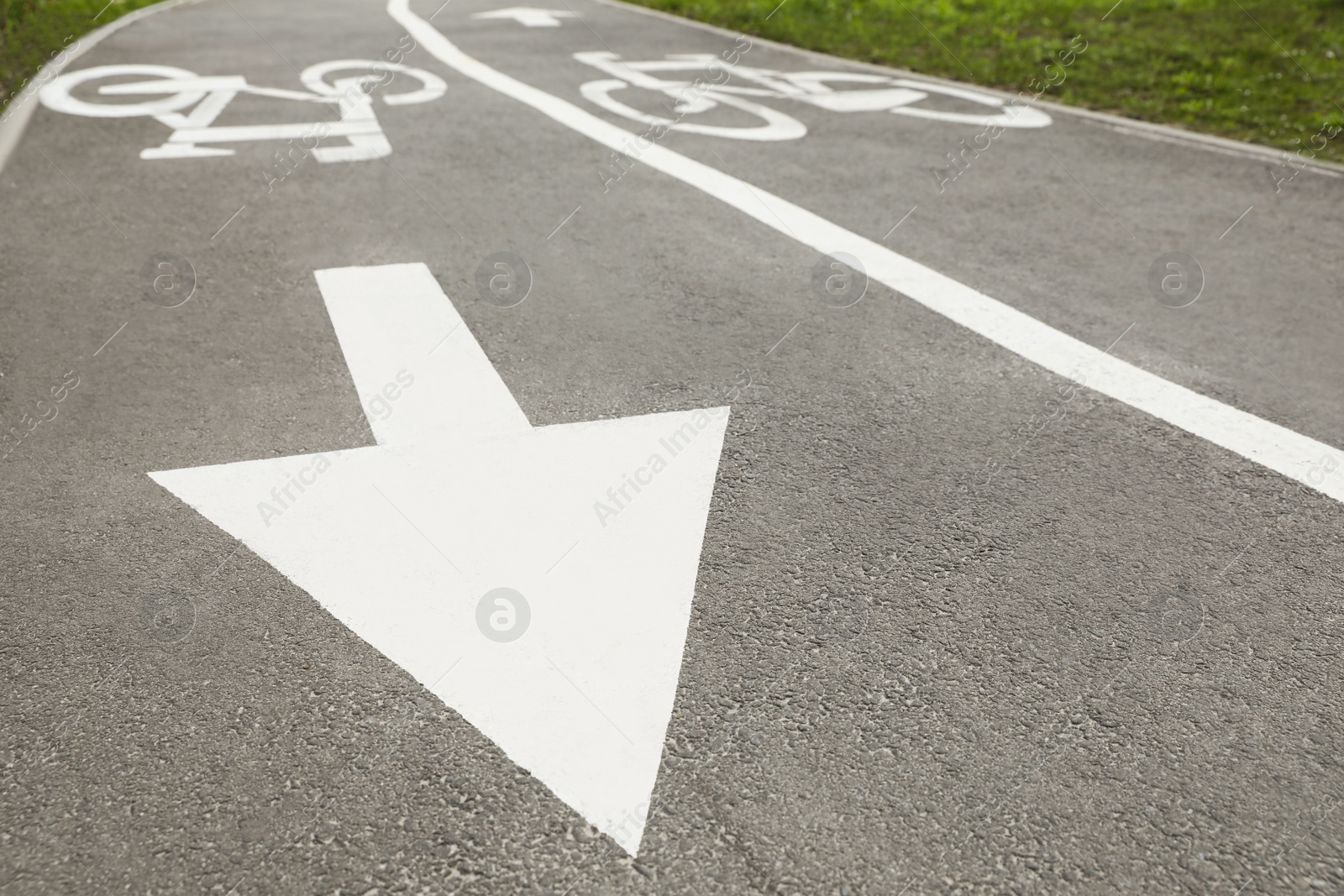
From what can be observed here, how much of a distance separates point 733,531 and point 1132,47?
11.1 m

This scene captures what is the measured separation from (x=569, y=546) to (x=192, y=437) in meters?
1.79

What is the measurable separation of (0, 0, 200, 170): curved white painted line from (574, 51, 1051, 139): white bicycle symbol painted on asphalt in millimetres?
5015

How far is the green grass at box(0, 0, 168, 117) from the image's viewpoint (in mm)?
11275

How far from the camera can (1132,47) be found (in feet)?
40.8

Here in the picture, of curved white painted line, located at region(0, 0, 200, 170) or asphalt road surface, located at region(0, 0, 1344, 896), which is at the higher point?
asphalt road surface, located at region(0, 0, 1344, 896)

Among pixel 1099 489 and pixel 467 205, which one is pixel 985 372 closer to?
pixel 1099 489

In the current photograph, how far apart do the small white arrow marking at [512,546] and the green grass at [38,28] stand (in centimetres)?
773

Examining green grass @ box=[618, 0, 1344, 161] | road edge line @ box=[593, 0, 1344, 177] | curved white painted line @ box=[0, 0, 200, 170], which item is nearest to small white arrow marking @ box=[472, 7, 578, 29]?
green grass @ box=[618, 0, 1344, 161]

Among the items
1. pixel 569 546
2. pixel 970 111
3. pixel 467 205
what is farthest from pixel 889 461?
pixel 970 111

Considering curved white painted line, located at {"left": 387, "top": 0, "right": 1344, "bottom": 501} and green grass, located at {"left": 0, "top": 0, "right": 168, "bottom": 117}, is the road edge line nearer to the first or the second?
curved white painted line, located at {"left": 387, "top": 0, "right": 1344, "bottom": 501}

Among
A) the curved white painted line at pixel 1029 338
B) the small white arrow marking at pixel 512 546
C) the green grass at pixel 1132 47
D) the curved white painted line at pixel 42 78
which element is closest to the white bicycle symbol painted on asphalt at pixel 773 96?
the green grass at pixel 1132 47

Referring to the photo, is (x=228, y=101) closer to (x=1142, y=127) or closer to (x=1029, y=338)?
(x=1029, y=338)

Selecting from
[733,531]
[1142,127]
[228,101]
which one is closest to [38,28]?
[228,101]

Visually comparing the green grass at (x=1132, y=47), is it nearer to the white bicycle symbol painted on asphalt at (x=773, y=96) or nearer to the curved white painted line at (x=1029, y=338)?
the white bicycle symbol painted on asphalt at (x=773, y=96)
